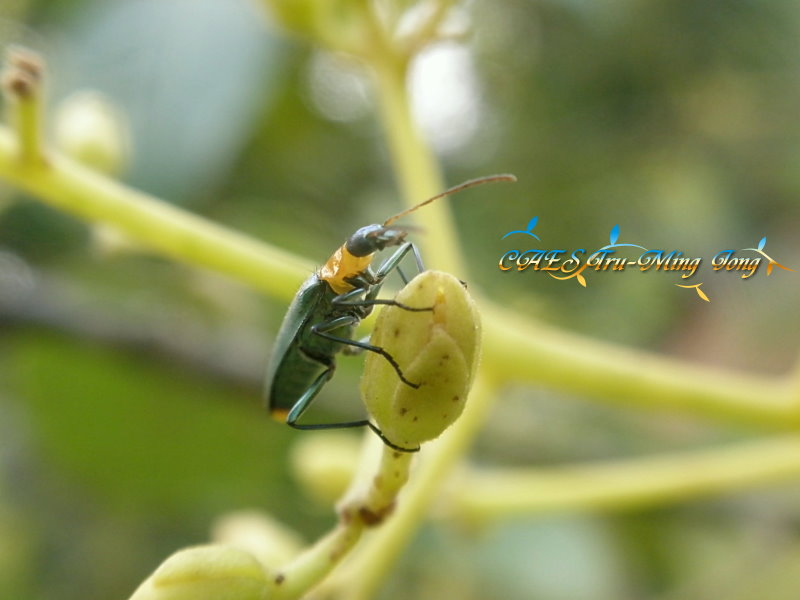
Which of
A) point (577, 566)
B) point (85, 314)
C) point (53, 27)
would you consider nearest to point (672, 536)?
point (577, 566)

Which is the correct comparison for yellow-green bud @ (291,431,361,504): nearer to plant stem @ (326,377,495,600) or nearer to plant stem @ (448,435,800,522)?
plant stem @ (448,435,800,522)

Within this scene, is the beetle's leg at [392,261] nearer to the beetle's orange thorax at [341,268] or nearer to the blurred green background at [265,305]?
the beetle's orange thorax at [341,268]

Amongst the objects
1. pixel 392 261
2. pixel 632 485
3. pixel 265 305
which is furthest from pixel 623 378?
pixel 265 305

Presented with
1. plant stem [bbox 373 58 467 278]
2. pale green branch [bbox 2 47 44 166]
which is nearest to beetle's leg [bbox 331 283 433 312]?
plant stem [bbox 373 58 467 278]

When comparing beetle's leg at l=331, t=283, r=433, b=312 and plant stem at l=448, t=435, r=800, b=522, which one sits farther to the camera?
plant stem at l=448, t=435, r=800, b=522

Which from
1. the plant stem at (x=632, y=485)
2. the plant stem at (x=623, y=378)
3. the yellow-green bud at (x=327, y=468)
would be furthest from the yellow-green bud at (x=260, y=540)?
the plant stem at (x=623, y=378)

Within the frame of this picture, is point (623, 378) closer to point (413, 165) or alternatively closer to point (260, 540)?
point (413, 165)

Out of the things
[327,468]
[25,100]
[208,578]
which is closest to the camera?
[208,578]
